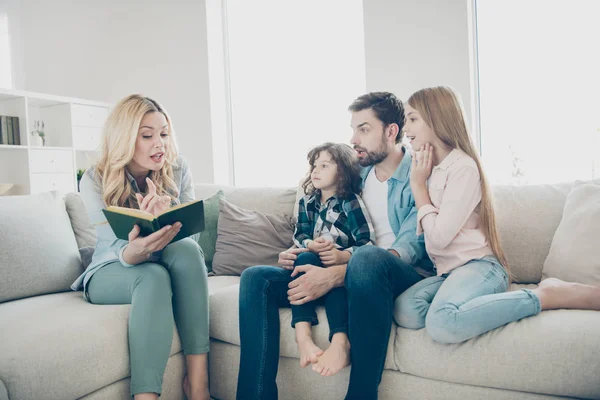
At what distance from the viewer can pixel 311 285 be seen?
1.66 meters

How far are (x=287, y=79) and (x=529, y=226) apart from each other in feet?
9.06

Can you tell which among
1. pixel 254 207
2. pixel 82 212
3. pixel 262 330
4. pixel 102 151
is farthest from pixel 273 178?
pixel 262 330

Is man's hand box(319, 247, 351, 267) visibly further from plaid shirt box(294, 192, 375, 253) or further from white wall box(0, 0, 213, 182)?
white wall box(0, 0, 213, 182)

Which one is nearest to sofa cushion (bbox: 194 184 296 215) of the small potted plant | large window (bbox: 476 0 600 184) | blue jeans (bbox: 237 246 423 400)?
blue jeans (bbox: 237 246 423 400)

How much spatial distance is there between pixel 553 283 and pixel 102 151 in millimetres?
1662

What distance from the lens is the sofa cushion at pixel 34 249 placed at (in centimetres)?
192

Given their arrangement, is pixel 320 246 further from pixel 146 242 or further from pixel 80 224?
pixel 80 224

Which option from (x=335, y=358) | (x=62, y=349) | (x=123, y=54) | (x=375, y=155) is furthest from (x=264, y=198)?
(x=123, y=54)

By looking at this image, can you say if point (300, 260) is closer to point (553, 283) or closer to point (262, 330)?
point (262, 330)

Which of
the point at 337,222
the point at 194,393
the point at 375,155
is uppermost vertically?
the point at 375,155

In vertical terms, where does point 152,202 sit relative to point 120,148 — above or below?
below

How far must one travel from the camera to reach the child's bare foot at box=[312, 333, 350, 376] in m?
1.51

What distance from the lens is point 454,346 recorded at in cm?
147

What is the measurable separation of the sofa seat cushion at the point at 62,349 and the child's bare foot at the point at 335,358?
56cm
